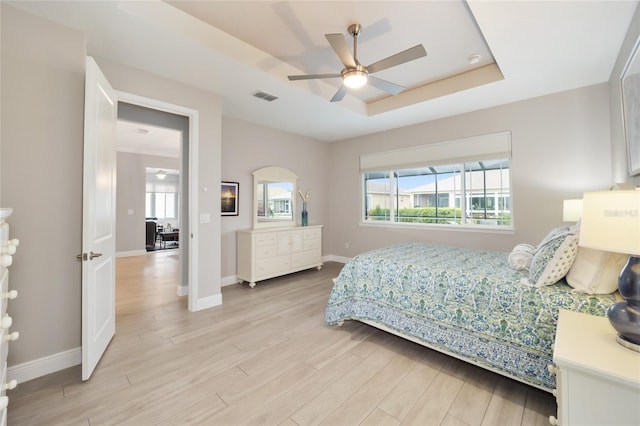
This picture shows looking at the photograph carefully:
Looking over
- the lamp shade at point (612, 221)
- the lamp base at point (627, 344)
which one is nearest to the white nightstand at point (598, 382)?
the lamp base at point (627, 344)

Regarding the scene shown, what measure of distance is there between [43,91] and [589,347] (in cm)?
369

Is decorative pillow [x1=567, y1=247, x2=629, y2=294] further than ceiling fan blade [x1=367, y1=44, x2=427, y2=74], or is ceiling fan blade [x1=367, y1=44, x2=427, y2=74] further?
ceiling fan blade [x1=367, y1=44, x2=427, y2=74]

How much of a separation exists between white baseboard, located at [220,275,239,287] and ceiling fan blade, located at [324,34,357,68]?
11.4 feet

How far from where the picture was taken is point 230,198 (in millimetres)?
4324

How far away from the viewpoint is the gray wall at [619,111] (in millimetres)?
2068

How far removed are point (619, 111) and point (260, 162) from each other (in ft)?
14.8

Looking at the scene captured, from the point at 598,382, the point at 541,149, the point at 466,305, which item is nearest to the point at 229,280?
the point at 466,305

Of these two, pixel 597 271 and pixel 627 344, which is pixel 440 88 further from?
pixel 627 344

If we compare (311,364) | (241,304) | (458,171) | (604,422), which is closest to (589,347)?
(604,422)

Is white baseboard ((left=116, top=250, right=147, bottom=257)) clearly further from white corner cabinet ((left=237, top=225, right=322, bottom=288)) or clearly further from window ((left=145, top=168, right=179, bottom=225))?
white corner cabinet ((left=237, top=225, right=322, bottom=288))

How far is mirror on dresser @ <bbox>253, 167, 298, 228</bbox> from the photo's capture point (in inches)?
182

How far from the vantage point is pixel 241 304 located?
3.43 metres

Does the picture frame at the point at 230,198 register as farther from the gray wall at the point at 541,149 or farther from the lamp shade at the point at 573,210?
the lamp shade at the point at 573,210

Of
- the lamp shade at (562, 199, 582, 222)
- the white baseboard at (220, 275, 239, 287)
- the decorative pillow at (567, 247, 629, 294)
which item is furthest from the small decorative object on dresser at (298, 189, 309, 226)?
the decorative pillow at (567, 247, 629, 294)
